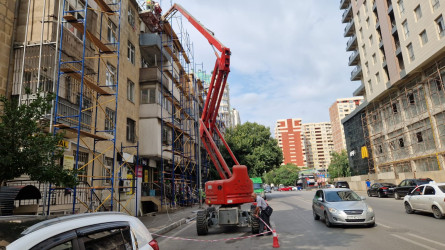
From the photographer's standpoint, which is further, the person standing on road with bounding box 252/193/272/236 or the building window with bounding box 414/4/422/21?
the building window with bounding box 414/4/422/21

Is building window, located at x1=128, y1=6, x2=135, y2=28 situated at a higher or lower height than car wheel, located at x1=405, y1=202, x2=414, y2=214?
higher

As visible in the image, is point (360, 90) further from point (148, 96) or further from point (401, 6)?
point (148, 96)

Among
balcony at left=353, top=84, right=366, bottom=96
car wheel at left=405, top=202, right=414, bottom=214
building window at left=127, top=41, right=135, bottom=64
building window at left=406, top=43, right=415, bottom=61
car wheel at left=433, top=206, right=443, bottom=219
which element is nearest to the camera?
car wheel at left=433, top=206, right=443, bottom=219

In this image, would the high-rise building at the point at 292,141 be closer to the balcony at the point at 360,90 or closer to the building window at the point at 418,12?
the balcony at the point at 360,90

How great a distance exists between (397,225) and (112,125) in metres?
14.9

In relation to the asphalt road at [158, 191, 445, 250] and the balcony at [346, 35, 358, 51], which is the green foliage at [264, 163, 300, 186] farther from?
the asphalt road at [158, 191, 445, 250]

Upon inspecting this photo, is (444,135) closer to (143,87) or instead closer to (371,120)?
(371,120)

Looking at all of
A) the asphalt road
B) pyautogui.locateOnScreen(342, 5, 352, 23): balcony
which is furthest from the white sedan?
pyautogui.locateOnScreen(342, 5, 352, 23): balcony

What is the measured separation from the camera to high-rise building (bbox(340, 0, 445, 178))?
26.2 m

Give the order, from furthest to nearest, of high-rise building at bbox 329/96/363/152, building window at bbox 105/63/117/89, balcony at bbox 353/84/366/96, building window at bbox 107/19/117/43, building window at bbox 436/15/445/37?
high-rise building at bbox 329/96/363/152, balcony at bbox 353/84/366/96, building window at bbox 436/15/445/37, building window at bbox 107/19/117/43, building window at bbox 105/63/117/89

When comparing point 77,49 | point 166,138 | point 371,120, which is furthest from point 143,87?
point 371,120

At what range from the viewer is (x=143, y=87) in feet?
71.8

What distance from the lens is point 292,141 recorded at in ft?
522

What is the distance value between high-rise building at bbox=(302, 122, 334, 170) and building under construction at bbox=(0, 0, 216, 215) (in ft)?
499
